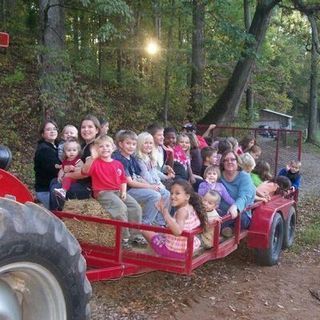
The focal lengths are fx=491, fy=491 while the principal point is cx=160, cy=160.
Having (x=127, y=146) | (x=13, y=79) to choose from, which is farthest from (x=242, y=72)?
(x=127, y=146)

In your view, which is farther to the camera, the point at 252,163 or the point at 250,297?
the point at 252,163

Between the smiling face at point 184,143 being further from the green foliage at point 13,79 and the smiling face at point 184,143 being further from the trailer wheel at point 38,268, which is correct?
the green foliage at point 13,79

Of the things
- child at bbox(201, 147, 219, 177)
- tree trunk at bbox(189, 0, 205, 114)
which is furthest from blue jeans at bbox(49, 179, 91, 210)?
tree trunk at bbox(189, 0, 205, 114)

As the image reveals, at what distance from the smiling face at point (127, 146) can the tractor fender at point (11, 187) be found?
213 cm

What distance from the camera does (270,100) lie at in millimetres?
26406

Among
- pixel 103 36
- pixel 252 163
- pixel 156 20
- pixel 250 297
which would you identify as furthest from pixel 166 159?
pixel 156 20

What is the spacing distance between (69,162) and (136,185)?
2.54 feet

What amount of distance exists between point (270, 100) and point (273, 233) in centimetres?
2112

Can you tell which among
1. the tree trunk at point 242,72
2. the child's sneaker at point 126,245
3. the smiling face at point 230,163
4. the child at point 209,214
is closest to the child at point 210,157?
the smiling face at point 230,163

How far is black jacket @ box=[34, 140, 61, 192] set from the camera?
5699 mm

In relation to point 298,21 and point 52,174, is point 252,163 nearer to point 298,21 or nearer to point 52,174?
point 52,174

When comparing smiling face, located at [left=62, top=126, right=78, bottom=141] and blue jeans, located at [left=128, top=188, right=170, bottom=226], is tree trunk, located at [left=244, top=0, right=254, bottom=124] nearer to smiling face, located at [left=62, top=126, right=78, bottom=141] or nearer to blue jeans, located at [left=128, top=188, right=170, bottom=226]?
smiling face, located at [left=62, top=126, right=78, bottom=141]

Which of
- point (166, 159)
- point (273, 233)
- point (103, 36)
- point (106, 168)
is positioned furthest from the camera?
point (103, 36)

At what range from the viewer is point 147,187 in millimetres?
5434
